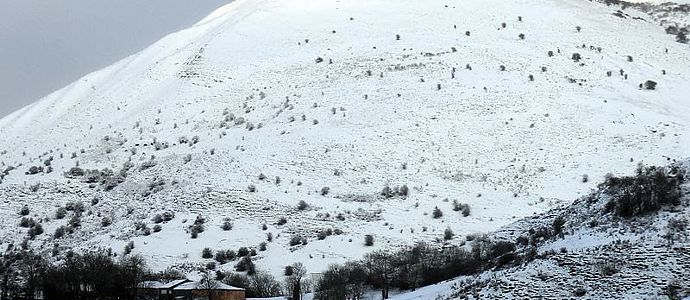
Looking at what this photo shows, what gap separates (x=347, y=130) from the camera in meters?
44.1

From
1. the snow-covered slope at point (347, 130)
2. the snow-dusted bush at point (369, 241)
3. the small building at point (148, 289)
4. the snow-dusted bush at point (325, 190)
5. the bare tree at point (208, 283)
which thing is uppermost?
the snow-covered slope at point (347, 130)

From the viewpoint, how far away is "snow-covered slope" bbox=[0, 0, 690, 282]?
35.7 m

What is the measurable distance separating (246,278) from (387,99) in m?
19.7

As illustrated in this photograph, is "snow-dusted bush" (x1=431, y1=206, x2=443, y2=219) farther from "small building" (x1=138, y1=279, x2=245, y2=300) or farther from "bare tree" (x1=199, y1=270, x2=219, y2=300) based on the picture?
"bare tree" (x1=199, y1=270, x2=219, y2=300)

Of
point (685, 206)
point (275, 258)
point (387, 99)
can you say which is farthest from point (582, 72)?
point (685, 206)

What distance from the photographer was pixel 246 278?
32406 millimetres

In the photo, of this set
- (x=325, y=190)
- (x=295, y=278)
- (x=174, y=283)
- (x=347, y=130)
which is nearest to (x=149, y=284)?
(x=174, y=283)

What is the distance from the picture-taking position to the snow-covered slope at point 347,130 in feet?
117

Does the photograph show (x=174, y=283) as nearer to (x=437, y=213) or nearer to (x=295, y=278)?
(x=295, y=278)

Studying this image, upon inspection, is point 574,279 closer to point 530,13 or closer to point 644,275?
point 644,275

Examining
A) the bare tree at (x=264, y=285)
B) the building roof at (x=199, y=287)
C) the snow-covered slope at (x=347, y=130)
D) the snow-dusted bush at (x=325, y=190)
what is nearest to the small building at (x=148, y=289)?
the snow-covered slope at (x=347, y=130)

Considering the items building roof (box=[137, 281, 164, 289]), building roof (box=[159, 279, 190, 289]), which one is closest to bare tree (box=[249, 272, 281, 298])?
building roof (box=[159, 279, 190, 289])

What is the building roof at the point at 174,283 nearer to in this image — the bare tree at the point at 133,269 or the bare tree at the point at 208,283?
the bare tree at the point at 208,283

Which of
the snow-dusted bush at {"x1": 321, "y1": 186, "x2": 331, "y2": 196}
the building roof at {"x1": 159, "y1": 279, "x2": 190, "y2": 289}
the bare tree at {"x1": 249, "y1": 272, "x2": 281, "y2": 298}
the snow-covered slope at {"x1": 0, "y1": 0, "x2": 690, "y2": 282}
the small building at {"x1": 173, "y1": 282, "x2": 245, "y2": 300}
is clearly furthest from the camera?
the snow-dusted bush at {"x1": 321, "y1": 186, "x2": 331, "y2": 196}
